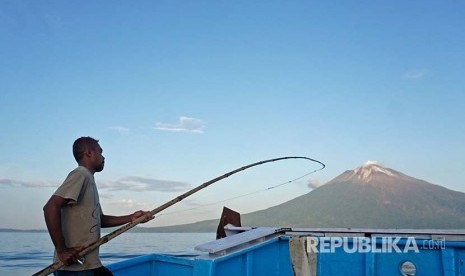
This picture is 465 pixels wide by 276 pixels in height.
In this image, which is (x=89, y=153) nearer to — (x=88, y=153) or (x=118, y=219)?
(x=88, y=153)

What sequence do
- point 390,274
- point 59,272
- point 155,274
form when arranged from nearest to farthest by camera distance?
point 59,272 → point 390,274 → point 155,274

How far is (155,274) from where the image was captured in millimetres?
5367

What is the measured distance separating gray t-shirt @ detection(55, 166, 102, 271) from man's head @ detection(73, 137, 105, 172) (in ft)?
0.60

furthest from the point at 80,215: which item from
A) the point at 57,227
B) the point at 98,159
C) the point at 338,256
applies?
the point at 338,256

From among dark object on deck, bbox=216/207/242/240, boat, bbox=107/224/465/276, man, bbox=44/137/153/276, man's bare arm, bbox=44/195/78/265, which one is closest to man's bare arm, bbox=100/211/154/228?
man, bbox=44/137/153/276

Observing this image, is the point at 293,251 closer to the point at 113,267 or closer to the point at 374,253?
the point at 374,253

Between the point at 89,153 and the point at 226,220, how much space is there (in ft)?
15.4

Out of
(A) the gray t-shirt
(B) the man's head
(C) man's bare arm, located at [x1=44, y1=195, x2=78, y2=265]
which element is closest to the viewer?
(C) man's bare arm, located at [x1=44, y1=195, x2=78, y2=265]

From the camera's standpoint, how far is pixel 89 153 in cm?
363

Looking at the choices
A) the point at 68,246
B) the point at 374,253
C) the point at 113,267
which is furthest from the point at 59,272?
the point at 374,253

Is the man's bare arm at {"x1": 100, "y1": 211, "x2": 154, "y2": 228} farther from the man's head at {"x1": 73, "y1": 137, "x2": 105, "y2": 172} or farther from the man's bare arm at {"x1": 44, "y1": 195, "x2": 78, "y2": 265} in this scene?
the man's bare arm at {"x1": 44, "y1": 195, "x2": 78, "y2": 265}

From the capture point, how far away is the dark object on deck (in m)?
7.88

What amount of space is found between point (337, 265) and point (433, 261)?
1124 millimetres

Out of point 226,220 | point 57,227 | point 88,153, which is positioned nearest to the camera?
point 57,227
